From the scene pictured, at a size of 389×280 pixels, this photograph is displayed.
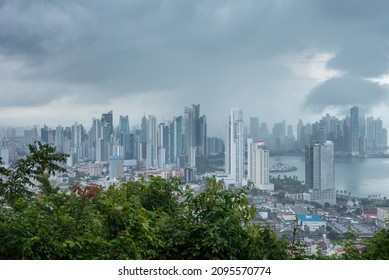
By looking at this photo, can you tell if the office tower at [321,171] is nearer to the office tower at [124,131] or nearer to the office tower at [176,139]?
the office tower at [176,139]

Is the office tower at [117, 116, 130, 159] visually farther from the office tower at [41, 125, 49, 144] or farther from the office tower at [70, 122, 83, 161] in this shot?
the office tower at [41, 125, 49, 144]

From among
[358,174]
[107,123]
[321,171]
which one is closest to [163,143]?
[107,123]

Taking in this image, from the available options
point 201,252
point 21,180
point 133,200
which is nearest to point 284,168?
point 201,252

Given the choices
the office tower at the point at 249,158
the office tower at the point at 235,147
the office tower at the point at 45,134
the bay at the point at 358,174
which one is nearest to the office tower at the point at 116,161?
the office tower at the point at 45,134

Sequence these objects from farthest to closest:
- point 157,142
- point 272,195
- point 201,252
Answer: point 157,142
point 272,195
point 201,252

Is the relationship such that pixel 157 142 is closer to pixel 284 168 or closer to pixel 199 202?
pixel 199 202

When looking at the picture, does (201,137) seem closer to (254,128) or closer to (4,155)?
(254,128)
